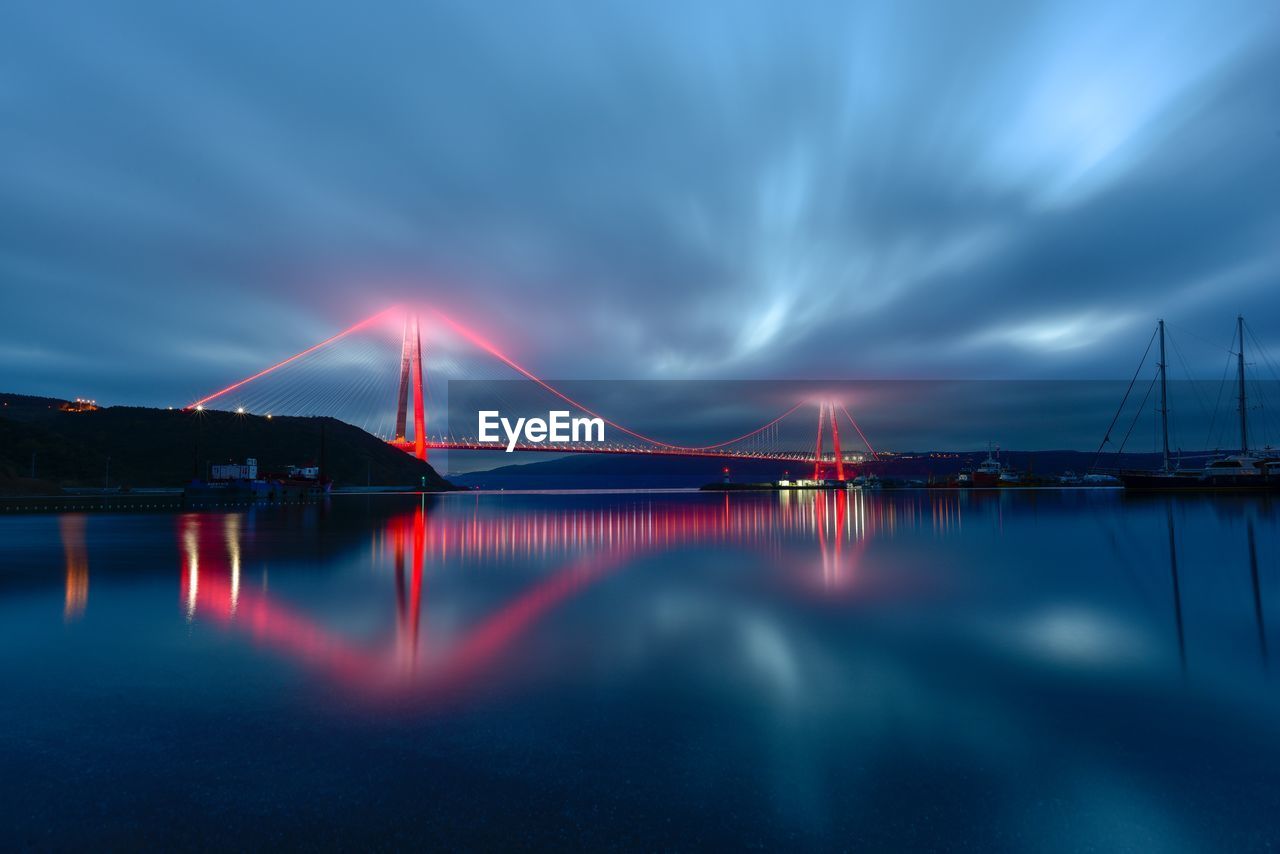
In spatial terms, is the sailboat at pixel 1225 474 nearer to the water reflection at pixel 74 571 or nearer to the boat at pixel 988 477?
the boat at pixel 988 477

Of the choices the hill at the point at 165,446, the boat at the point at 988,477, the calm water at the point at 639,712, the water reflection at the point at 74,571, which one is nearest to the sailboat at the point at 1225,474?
the boat at the point at 988,477

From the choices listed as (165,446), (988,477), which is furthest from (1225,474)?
(165,446)

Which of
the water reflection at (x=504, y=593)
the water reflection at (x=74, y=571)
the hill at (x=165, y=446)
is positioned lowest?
the water reflection at (x=504, y=593)

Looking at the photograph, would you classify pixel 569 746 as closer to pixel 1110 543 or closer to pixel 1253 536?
pixel 1110 543

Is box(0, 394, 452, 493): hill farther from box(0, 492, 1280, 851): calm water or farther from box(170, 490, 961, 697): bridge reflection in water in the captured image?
box(0, 492, 1280, 851): calm water

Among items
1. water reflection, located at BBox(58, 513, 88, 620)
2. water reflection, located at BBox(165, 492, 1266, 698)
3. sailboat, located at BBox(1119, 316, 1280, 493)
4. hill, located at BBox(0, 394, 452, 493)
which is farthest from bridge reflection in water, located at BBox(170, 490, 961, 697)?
hill, located at BBox(0, 394, 452, 493)

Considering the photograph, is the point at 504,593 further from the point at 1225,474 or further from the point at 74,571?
the point at 1225,474
